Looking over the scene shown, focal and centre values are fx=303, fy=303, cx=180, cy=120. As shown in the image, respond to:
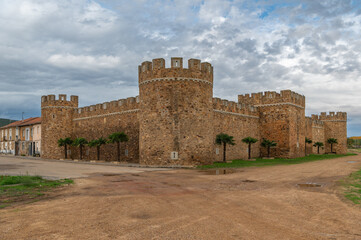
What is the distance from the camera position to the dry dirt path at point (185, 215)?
5879 mm

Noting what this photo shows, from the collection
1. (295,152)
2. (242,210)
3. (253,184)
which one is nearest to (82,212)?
(242,210)

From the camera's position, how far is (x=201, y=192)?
34.6 feet

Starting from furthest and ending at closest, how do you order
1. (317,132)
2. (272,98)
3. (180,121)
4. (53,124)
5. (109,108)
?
1. (317,132)
2. (53,124)
3. (272,98)
4. (109,108)
5. (180,121)

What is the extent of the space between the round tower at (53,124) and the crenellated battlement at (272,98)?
22366mm

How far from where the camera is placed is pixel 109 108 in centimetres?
3319

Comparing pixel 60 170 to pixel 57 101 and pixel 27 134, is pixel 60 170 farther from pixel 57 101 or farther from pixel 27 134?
pixel 27 134

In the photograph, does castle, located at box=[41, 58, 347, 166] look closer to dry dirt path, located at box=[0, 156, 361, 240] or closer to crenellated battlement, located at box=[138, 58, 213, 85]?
crenellated battlement, located at box=[138, 58, 213, 85]

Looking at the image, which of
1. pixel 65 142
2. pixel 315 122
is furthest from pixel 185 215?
pixel 315 122

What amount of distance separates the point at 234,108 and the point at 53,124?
880 inches

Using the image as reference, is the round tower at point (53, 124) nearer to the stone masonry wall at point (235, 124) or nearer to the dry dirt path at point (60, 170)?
the dry dirt path at point (60, 170)

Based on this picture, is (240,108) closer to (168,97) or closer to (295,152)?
(295,152)

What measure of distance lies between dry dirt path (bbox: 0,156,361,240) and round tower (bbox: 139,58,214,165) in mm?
11658

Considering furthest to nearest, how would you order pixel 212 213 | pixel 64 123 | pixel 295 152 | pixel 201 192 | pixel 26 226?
pixel 64 123 → pixel 295 152 → pixel 201 192 → pixel 212 213 → pixel 26 226

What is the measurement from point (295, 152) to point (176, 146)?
61.0ft
